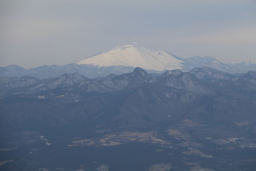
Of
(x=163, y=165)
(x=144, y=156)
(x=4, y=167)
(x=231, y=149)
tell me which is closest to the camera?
(x=4, y=167)

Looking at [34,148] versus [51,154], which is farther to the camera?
[34,148]

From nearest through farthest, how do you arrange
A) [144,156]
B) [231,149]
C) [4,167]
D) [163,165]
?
[4,167]
[163,165]
[144,156]
[231,149]

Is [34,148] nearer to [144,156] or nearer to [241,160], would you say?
[144,156]

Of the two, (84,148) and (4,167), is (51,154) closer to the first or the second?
(84,148)

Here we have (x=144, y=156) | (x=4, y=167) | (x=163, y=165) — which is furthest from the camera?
(x=144, y=156)

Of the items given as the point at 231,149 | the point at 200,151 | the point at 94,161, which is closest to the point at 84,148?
the point at 94,161

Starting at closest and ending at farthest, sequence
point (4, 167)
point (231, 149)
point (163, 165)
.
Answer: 1. point (4, 167)
2. point (163, 165)
3. point (231, 149)

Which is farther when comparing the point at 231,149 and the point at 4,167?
the point at 231,149

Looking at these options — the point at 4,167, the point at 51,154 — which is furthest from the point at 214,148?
the point at 4,167

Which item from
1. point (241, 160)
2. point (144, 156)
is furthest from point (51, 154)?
point (241, 160)
